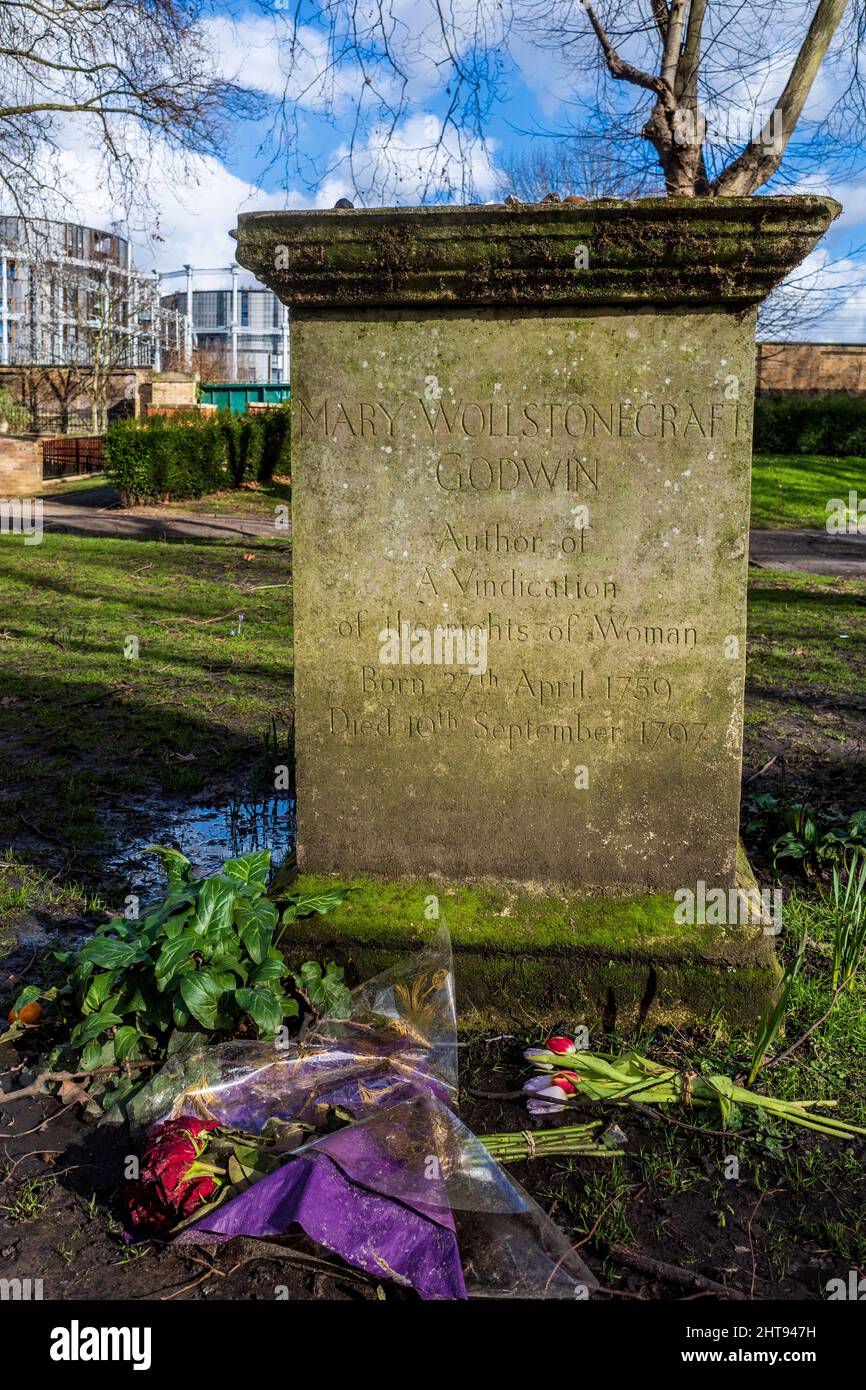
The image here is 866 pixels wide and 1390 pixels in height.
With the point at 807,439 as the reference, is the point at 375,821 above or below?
below

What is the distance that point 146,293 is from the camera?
4450 centimetres

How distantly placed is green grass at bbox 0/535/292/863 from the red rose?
2.35 meters

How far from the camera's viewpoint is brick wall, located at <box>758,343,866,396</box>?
124 ft

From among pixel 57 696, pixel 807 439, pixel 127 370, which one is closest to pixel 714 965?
pixel 57 696

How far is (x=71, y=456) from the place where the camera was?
105ft

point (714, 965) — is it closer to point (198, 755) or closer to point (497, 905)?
point (497, 905)

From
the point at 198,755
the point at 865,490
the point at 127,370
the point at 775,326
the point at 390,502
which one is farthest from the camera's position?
the point at 127,370

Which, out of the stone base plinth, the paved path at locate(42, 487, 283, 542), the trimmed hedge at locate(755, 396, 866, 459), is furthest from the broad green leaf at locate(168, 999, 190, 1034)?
the trimmed hedge at locate(755, 396, 866, 459)

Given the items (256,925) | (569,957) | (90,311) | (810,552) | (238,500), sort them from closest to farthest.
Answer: (256,925)
(569,957)
(810,552)
(238,500)
(90,311)

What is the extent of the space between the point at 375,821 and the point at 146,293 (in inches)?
1806

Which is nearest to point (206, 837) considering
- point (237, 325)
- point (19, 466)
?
point (19, 466)

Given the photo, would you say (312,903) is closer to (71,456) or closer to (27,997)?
(27,997)

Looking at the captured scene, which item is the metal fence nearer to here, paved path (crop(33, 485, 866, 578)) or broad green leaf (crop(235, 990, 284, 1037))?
paved path (crop(33, 485, 866, 578))

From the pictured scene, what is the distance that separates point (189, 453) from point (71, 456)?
13130mm
